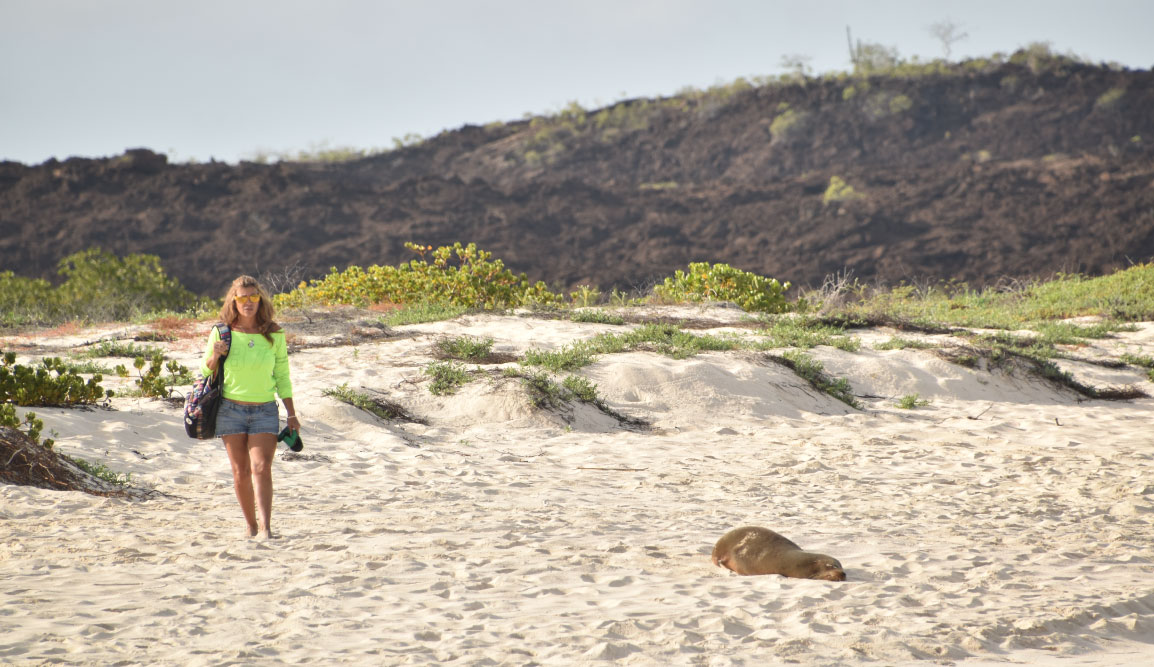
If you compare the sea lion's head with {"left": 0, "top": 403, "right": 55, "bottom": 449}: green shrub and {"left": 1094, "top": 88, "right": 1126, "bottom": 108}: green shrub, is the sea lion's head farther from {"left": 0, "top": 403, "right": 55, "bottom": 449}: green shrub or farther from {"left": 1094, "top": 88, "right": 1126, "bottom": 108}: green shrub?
{"left": 1094, "top": 88, "right": 1126, "bottom": 108}: green shrub

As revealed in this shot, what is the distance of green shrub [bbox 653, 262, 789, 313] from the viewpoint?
1329 centimetres

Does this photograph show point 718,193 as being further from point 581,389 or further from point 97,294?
point 581,389

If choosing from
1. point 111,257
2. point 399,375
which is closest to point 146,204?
point 111,257

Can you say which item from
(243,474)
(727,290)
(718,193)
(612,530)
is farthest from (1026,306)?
(718,193)

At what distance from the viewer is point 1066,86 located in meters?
41.2

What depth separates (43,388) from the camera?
6.75m

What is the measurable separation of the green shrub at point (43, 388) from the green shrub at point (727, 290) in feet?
26.7

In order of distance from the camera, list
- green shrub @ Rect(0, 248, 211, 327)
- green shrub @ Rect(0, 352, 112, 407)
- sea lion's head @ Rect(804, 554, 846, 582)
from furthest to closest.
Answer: green shrub @ Rect(0, 248, 211, 327), green shrub @ Rect(0, 352, 112, 407), sea lion's head @ Rect(804, 554, 846, 582)

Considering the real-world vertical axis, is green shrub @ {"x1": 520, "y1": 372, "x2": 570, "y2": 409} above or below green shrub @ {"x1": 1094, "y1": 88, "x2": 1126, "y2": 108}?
below

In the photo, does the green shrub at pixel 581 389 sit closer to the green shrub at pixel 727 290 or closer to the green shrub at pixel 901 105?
the green shrub at pixel 727 290

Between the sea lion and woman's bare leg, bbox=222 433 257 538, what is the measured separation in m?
2.22

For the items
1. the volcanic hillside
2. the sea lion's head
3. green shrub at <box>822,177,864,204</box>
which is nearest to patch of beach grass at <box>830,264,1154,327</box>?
the sea lion's head

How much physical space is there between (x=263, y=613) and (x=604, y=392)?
5.06 meters

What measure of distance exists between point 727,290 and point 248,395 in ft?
31.7
